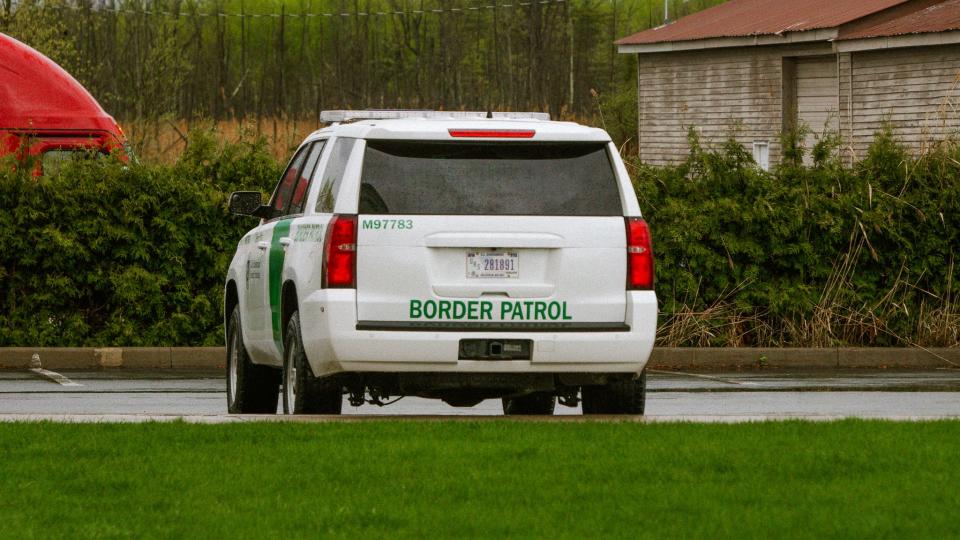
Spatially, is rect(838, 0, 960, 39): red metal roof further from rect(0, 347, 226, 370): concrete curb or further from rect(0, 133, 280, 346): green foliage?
rect(0, 347, 226, 370): concrete curb

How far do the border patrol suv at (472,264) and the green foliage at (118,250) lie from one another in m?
7.85

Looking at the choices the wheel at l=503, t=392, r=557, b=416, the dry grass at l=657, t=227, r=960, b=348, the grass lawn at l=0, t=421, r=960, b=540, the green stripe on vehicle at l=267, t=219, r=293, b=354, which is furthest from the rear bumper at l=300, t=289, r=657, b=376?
the dry grass at l=657, t=227, r=960, b=348

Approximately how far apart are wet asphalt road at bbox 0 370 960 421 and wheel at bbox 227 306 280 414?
0.42 metres

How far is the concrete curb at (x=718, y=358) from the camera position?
17.4 m

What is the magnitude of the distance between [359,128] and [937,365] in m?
9.14

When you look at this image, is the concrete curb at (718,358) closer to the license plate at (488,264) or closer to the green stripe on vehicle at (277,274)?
the green stripe on vehicle at (277,274)

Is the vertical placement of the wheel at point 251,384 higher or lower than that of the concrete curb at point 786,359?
higher

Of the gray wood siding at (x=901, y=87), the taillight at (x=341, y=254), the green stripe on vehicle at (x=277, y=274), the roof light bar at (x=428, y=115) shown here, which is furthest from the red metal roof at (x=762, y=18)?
the taillight at (x=341, y=254)

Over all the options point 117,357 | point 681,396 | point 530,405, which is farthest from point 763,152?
point 530,405

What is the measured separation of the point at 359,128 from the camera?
1016 cm

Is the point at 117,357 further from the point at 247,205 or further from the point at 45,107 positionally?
the point at 247,205

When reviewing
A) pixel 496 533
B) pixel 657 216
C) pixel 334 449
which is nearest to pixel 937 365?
pixel 657 216

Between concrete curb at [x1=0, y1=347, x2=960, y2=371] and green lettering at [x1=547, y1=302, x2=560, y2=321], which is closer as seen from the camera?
green lettering at [x1=547, y1=302, x2=560, y2=321]

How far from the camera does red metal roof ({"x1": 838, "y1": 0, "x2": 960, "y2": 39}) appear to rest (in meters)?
30.7
